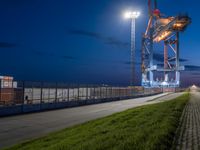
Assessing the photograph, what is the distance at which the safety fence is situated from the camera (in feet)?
60.0

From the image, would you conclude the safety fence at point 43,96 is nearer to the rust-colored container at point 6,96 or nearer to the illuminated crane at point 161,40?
the rust-colored container at point 6,96

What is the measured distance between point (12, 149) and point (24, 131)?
3.57m

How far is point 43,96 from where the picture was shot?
22312mm

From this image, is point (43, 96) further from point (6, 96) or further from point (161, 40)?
point (161, 40)

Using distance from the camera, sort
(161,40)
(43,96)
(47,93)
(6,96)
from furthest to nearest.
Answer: (161,40) < (47,93) < (43,96) < (6,96)

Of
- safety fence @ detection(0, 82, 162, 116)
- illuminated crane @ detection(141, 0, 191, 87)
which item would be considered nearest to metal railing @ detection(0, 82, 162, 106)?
safety fence @ detection(0, 82, 162, 116)

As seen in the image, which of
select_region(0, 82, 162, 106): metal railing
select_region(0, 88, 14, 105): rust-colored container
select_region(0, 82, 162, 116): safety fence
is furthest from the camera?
select_region(0, 82, 162, 106): metal railing

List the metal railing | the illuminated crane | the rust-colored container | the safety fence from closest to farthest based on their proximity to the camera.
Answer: the rust-colored container
the safety fence
the metal railing
the illuminated crane

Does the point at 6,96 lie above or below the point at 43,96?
above

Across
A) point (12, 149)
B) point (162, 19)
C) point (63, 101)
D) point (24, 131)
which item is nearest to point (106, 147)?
point (12, 149)

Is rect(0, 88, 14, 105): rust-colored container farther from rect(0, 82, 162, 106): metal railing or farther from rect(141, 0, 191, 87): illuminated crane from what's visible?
rect(141, 0, 191, 87): illuminated crane

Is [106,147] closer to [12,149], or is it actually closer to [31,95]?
[12,149]

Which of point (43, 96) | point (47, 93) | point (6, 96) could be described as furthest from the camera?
point (47, 93)

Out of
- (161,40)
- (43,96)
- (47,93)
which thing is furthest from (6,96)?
(161,40)
